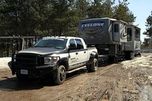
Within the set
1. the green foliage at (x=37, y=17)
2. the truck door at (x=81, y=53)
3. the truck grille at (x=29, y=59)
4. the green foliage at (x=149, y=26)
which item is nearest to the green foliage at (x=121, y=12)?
the green foliage at (x=37, y=17)

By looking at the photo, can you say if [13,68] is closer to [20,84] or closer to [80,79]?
[20,84]

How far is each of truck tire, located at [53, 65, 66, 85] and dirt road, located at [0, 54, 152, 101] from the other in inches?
8.7

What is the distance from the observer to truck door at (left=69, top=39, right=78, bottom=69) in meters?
15.9

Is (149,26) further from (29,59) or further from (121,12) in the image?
(29,59)

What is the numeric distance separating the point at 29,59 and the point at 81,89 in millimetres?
2330

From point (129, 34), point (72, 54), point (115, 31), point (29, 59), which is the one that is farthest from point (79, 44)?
point (129, 34)

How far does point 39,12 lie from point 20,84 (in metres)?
31.9

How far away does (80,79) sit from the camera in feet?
53.7

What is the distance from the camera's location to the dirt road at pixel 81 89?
11.7 meters

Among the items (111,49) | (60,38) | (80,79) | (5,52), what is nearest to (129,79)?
(80,79)

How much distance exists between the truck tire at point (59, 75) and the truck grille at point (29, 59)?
76 cm

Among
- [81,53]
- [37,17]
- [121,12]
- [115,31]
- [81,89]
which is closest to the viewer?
[81,89]

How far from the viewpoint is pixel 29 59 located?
14023 mm

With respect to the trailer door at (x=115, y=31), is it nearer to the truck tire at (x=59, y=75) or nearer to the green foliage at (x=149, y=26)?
the truck tire at (x=59, y=75)
